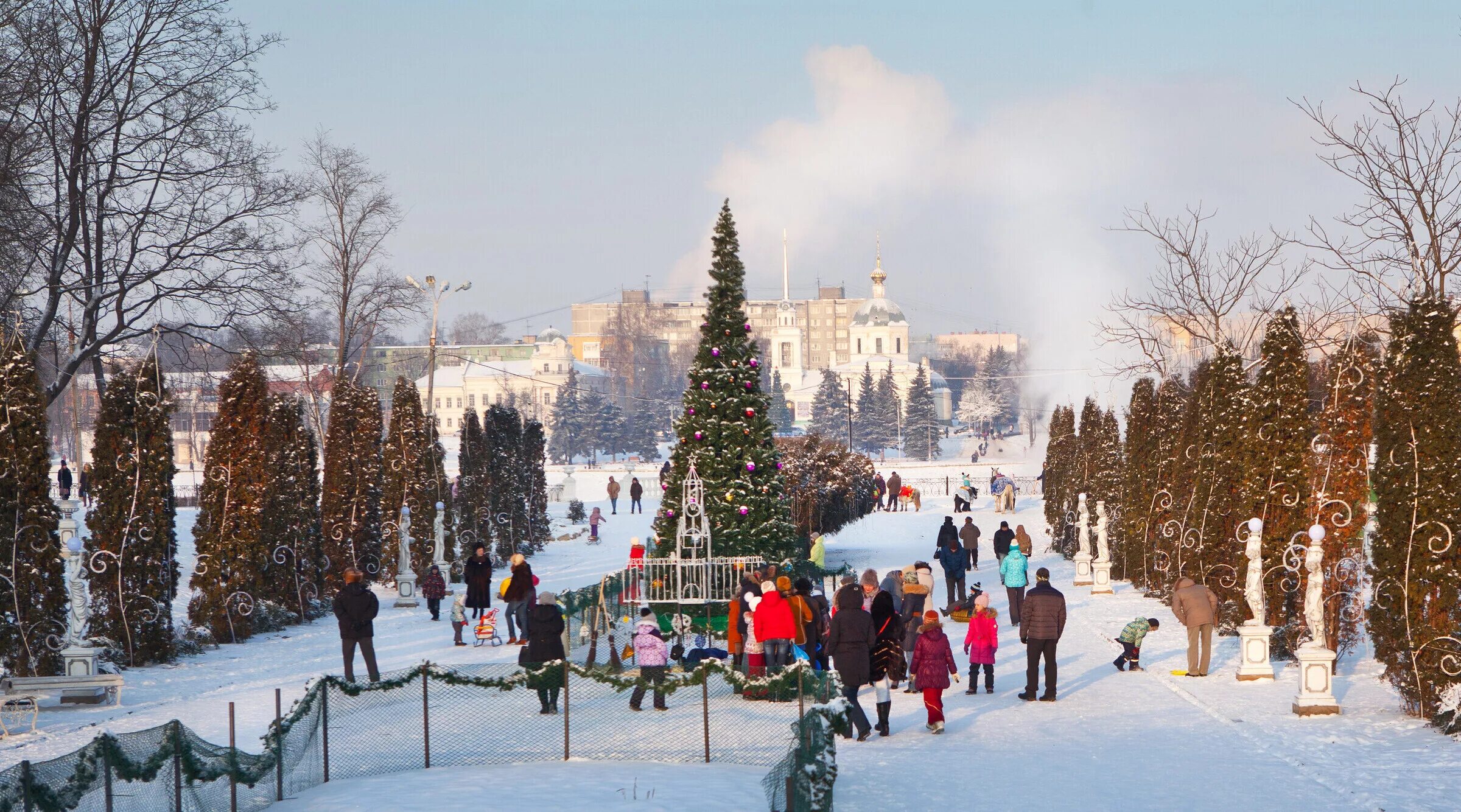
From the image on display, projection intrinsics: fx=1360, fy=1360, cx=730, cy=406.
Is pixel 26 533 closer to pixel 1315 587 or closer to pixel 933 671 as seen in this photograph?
pixel 933 671

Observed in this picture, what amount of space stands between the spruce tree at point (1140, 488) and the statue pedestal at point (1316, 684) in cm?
1134

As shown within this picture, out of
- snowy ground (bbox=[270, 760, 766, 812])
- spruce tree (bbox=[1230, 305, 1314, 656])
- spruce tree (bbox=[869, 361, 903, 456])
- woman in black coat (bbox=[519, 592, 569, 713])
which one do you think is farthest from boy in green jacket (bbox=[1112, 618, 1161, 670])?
spruce tree (bbox=[869, 361, 903, 456])

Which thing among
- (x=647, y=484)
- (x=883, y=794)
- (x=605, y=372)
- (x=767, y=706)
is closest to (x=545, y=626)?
(x=767, y=706)

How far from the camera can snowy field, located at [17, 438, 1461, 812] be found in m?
9.58

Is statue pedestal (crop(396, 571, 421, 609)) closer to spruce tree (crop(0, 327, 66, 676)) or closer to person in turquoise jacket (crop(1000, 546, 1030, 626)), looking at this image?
spruce tree (crop(0, 327, 66, 676))

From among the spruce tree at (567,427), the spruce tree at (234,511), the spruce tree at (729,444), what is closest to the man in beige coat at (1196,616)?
the spruce tree at (729,444)

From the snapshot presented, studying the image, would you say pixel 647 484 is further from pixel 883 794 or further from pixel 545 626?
pixel 883 794

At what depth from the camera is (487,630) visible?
1761 centimetres

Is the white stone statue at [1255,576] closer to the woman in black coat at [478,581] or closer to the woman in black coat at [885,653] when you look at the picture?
the woman in black coat at [885,653]

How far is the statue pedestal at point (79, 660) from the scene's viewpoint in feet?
44.9

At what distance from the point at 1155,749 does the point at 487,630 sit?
927cm

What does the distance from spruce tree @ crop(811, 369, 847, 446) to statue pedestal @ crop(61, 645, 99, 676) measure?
95.2 metres

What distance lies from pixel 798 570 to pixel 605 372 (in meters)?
117

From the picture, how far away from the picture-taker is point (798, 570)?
72.6 feet
